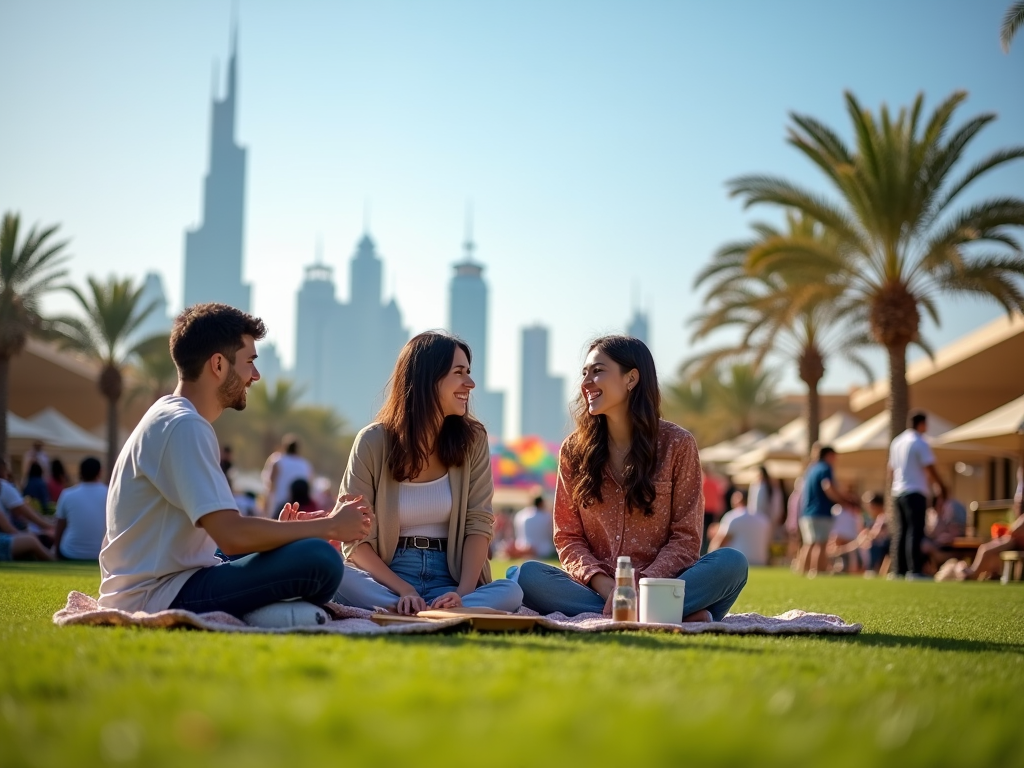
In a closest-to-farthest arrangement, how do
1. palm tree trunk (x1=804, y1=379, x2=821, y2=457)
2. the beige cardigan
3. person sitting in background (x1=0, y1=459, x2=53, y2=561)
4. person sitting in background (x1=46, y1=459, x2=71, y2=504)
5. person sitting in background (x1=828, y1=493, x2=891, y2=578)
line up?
the beige cardigan < person sitting in background (x1=0, y1=459, x2=53, y2=561) < person sitting in background (x1=828, y1=493, x2=891, y2=578) < person sitting in background (x1=46, y1=459, x2=71, y2=504) < palm tree trunk (x1=804, y1=379, x2=821, y2=457)

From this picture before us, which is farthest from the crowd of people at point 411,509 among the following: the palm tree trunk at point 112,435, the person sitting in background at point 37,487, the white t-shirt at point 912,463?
the palm tree trunk at point 112,435

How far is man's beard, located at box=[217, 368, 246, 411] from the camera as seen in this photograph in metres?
4.84

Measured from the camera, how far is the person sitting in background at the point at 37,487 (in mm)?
20031

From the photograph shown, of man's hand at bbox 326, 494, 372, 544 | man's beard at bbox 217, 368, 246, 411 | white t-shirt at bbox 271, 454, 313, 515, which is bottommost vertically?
man's hand at bbox 326, 494, 372, 544

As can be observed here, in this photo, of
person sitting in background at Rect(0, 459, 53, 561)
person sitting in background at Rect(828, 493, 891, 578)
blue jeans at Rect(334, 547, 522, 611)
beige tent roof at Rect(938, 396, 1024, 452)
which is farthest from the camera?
person sitting in background at Rect(828, 493, 891, 578)

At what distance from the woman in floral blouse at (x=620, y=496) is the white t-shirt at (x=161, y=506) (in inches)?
77.8

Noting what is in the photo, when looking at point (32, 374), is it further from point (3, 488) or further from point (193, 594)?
point (193, 594)

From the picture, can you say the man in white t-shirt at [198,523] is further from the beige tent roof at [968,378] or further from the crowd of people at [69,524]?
the beige tent roof at [968,378]

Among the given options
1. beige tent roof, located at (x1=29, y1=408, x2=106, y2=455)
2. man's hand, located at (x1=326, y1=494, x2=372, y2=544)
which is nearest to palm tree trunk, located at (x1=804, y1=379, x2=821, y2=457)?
beige tent roof, located at (x1=29, y1=408, x2=106, y2=455)

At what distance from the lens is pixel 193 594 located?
4801 mm

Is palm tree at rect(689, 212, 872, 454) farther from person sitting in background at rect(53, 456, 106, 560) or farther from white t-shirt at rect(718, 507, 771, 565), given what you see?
person sitting in background at rect(53, 456, 106, 560)

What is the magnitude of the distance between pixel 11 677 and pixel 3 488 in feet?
42.5

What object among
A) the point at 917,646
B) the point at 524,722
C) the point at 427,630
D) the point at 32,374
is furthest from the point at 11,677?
the point at 32,374

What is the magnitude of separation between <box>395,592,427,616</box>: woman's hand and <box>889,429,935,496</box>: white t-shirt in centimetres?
1171
